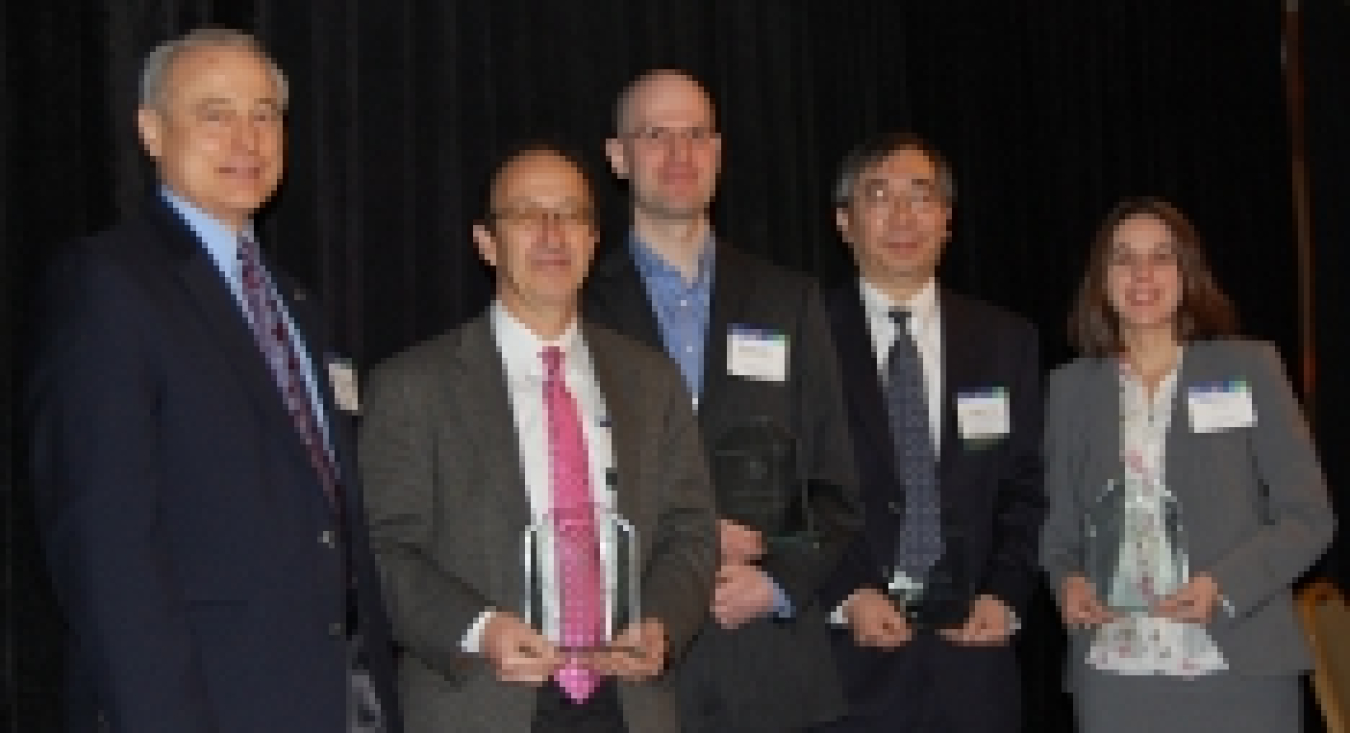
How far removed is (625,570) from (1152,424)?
4.90 ft

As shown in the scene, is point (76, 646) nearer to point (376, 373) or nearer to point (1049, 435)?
point (376, 373)

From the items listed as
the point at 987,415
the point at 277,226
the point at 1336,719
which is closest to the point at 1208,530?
the point at 987,415

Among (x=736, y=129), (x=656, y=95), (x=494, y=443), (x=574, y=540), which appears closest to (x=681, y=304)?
(x=656, y=95)

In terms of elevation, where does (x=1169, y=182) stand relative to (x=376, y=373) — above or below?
above

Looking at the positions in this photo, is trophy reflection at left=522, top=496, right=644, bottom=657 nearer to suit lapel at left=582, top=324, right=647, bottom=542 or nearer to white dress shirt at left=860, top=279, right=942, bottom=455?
suit lapel at left=582, top=324, right=647, bottom=542

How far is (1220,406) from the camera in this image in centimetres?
374

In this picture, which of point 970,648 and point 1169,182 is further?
point 1169,182

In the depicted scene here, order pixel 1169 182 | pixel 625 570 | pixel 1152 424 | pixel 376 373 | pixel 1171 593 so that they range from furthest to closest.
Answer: pixel 1169 182
pixel 1152 424
pixel 1171 593
pixel 376 373
pixel 625 570

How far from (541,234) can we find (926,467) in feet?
3.63

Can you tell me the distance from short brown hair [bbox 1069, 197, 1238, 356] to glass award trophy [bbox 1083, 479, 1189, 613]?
1.54 ft

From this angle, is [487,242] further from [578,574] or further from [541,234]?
[578,574]

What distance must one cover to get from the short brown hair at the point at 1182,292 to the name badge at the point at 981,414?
31 cm

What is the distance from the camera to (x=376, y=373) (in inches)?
122

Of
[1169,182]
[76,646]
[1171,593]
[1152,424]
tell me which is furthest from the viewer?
Answer: [1169,182]
